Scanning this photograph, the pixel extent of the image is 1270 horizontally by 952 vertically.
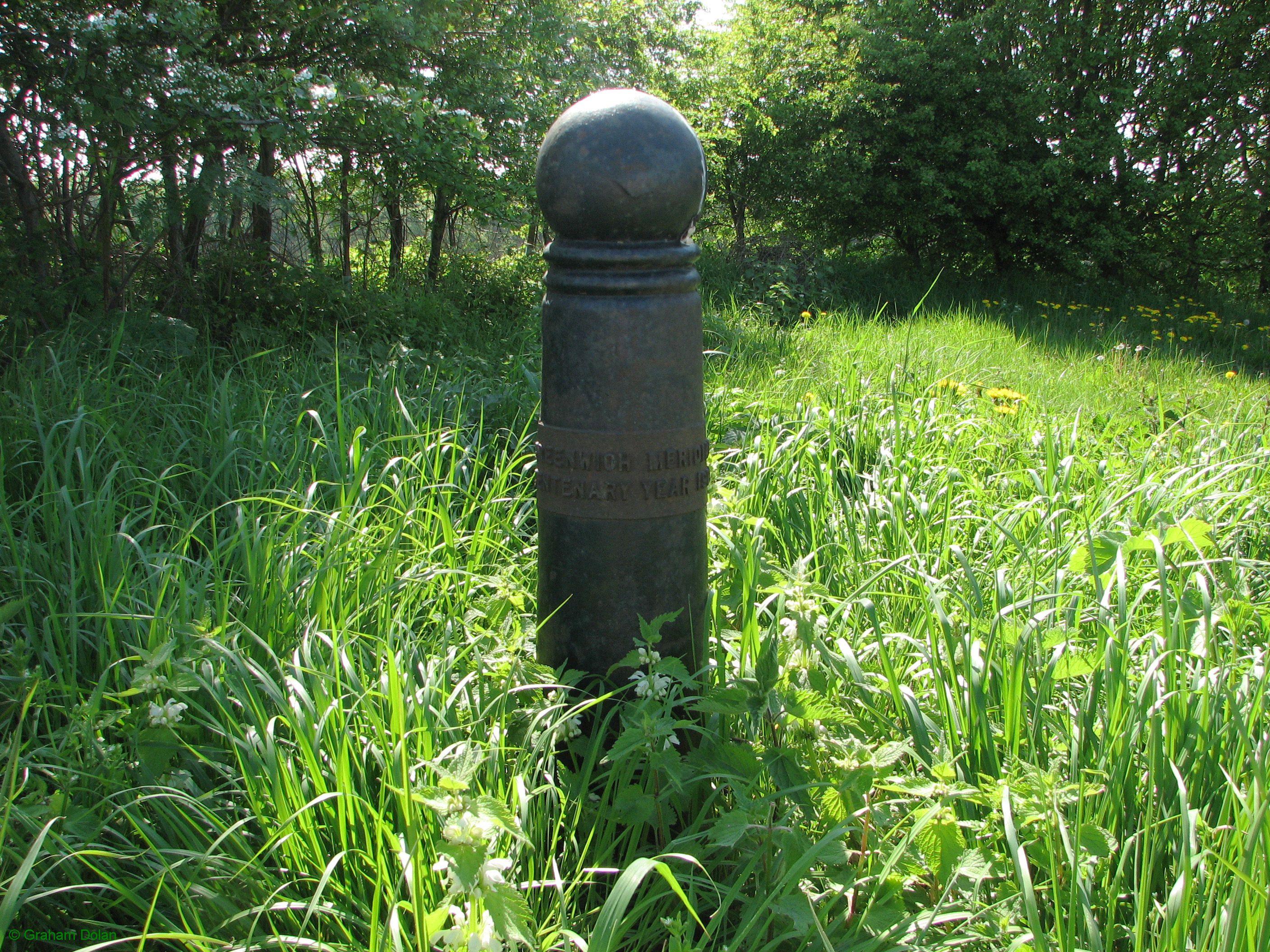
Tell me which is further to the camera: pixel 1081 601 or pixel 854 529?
pixel 854 529

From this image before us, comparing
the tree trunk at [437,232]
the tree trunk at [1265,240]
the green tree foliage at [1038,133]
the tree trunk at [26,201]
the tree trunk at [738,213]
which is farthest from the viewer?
the tree trunk at [738,213]

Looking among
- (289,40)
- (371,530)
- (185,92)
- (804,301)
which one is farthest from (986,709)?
(804,301)

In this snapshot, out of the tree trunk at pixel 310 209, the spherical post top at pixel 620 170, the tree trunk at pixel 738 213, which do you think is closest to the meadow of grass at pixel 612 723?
the spherical post top at pixel 620 170

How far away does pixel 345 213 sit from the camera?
7586 mm

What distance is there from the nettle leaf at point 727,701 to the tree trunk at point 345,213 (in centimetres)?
501

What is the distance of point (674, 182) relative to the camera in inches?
67.3

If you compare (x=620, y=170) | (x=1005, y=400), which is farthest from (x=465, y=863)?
(x=1005, y=400)

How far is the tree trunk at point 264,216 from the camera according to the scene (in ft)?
19.1

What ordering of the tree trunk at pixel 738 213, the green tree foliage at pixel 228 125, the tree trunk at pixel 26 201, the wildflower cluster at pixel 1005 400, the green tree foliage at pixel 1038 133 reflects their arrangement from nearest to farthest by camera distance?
the wildflower cluster at pixel 1005 400 < the green tree foliage at pixel 228 125 < the tree trunk at pixel 26 201 < the green tree foliage at pixel 1038 133 < the tree trunk at pixel 738 213

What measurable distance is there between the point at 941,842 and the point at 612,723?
28.6 inches

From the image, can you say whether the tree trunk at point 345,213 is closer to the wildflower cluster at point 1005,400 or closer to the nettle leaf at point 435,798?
the wildflower cluster at point 1005,400

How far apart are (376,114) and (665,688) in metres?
4.15

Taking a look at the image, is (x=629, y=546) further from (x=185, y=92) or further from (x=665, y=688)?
(x=185, y=92)

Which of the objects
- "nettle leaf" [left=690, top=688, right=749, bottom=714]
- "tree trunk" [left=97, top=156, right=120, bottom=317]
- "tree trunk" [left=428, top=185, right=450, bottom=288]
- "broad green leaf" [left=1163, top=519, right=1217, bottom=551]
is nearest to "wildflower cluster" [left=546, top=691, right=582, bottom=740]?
"nettle leaf" [left=690, top=688, right=749, bottom=714]
